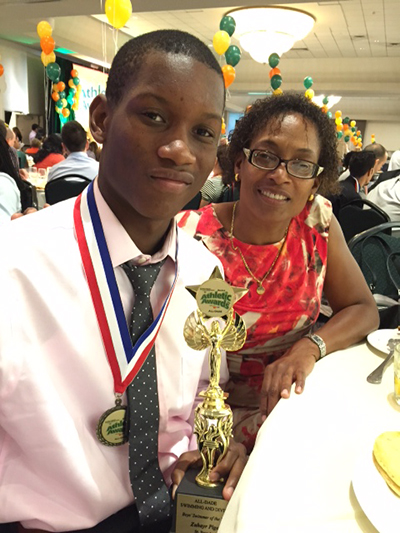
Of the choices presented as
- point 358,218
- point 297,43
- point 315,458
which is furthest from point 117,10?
point 297,43

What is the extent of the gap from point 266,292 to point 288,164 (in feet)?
1.26

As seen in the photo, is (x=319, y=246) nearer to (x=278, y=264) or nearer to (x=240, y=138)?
(x=278, y=264)

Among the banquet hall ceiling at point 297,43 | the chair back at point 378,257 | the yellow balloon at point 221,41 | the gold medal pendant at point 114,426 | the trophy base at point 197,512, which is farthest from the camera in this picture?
the banquet hall ceiling at point 297,43

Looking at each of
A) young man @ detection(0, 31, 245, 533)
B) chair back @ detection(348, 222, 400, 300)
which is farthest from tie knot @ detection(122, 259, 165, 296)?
chair back @ detection(348, 222, 400, 300)

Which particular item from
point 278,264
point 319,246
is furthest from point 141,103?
point 319,246

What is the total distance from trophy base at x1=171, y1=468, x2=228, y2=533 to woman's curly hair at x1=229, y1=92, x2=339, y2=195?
3.48ft

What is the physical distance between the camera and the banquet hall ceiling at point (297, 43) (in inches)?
298

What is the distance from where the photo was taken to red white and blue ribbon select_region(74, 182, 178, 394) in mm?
882

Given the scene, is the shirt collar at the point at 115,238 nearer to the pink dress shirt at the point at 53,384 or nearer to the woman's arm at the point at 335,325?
the pink dress shirt at the point at 53,384

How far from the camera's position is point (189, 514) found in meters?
0.77

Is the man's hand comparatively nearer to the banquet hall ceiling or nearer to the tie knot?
the tie knot

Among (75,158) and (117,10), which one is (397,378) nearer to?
(75,158)

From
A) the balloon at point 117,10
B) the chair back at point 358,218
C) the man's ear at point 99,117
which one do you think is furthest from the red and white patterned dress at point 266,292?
the balloon at point 117,10

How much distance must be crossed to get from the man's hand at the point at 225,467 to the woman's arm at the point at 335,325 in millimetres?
145
